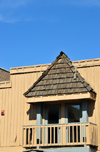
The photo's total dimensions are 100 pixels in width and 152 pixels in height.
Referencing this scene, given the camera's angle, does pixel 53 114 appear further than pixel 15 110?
No

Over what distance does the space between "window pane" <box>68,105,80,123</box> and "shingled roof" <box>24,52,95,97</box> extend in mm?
1034

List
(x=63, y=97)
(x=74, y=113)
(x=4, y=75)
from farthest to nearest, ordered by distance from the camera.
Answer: (x=4, y=75) → (x=74, y=113) → (x=63, y=97)

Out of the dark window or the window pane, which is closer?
the window pane

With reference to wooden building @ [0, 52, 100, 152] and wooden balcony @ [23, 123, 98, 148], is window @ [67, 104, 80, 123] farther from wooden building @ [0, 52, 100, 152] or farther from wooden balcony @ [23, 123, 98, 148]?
wooden balcony @ [23, 123, 98, 148]

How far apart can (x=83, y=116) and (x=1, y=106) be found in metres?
5.07

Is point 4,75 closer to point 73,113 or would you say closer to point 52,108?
point 52,108

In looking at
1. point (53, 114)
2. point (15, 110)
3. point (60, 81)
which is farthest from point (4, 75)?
point (60, 81)

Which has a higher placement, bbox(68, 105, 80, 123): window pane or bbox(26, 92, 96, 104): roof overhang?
bbox(26, 92, 96, 104): roof overhang

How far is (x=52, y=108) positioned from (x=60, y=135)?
1799 millimetres

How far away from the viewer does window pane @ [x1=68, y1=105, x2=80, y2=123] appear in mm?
18312

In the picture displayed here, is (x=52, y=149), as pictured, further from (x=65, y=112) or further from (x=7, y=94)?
(x=7, y=94)

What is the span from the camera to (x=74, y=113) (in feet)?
60.4

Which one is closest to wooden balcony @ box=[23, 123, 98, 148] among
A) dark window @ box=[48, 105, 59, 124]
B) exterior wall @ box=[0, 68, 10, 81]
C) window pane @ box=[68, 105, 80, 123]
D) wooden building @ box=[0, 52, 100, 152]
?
wooden building @ box=[0, 52, 100, 152]

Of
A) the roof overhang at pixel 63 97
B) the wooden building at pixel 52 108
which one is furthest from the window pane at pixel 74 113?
the roof overhang at pixel 63 97
